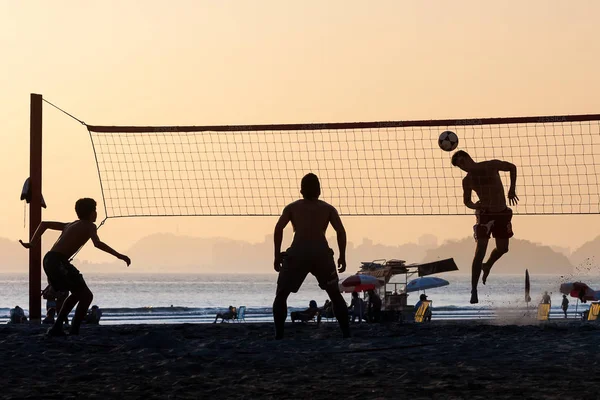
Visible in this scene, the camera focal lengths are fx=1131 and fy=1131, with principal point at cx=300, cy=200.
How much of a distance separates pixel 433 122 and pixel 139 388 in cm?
775

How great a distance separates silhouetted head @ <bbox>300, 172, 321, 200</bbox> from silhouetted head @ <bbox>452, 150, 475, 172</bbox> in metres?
2.78

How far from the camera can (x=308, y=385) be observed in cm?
620

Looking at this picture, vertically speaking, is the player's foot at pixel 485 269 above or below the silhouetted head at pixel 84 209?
below

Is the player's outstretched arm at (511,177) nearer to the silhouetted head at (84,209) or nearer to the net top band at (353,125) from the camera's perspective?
the net top band at (353,125)

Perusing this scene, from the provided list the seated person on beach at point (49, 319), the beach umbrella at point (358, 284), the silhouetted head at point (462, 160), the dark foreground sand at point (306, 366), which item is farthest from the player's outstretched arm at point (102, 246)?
the beach umbrella at point (358, 284)

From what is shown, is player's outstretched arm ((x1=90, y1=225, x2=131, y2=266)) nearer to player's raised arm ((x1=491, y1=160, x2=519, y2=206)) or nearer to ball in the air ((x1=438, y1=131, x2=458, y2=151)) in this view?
player's raised arm ((x1=491, y1=160, x2=519, y2=206))

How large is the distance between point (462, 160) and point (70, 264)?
14.0ft

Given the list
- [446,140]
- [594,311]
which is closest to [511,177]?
[446,140]

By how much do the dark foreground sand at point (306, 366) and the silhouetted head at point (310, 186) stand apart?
1211 mm

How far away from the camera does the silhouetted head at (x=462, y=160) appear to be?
11.7m

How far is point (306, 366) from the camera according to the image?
7.18 m

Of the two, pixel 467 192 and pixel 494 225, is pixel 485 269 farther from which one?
pixel 467 192

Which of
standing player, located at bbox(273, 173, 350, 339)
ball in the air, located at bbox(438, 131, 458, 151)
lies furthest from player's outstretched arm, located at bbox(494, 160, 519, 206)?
standing player, located at bbox(273, 173, 350, 339)

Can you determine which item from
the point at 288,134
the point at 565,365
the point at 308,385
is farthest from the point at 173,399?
the point at 288,134
